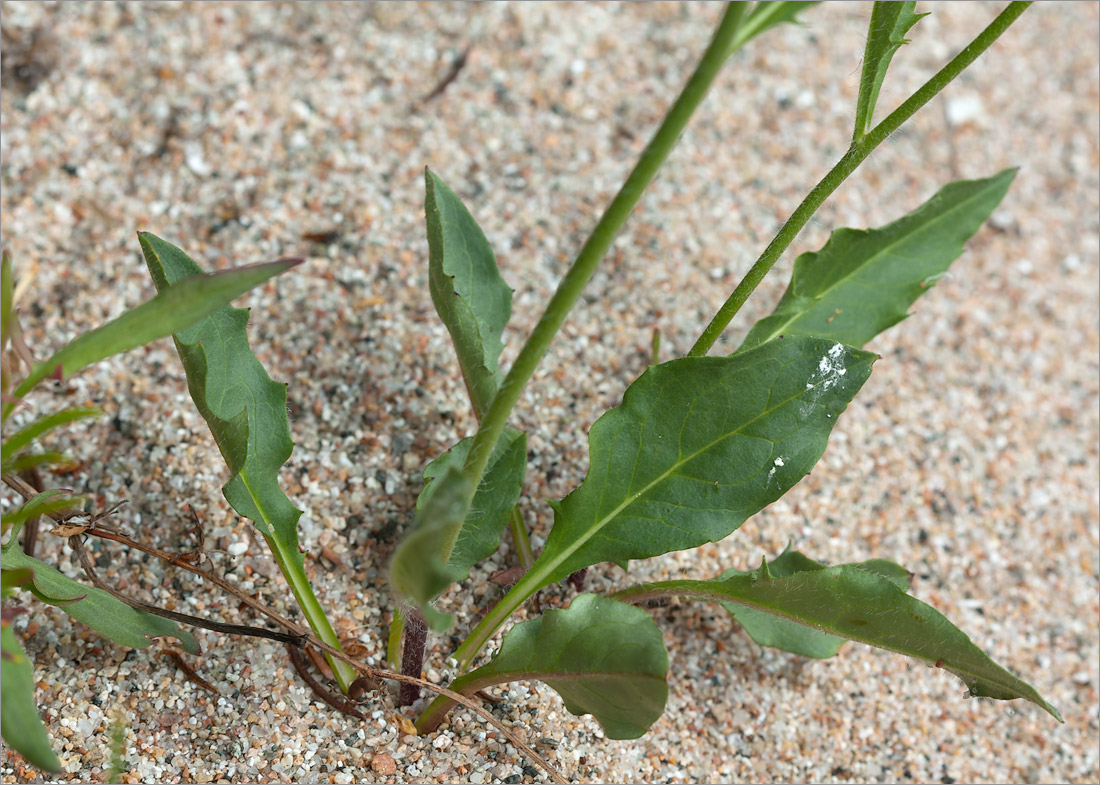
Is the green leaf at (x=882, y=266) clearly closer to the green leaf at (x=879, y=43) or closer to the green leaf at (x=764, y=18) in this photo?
the green leaf at (x=879, y=43)

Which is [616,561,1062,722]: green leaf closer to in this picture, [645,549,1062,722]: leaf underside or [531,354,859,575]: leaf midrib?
[645,549,1062,722]: leaf underside

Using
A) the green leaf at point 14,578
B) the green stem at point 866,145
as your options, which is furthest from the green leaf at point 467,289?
the green leaf at point 14,578

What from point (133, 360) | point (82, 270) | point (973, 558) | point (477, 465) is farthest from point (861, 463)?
point (82, 270)

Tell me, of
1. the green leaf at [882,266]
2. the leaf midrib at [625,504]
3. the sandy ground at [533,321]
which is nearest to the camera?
the leaf midrib at [625,504]

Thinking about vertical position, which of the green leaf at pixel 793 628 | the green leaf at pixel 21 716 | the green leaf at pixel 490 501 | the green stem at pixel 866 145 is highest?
the green stem at pixel 866 145

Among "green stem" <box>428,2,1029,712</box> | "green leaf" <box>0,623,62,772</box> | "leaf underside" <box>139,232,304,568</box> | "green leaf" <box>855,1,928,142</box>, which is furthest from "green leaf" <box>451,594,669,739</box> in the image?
"green leaf" <box>855,1,928,142</box>

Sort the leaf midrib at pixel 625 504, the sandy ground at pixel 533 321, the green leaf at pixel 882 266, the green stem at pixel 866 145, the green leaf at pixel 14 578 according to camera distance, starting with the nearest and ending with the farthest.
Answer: the green leaf at pixel 14 578 < the green stem at pixel 866 145 < the leaf midrib at pixel 625 504 < the sandy ground at pixel 533 321 < the green leaf at pixel 882 266
